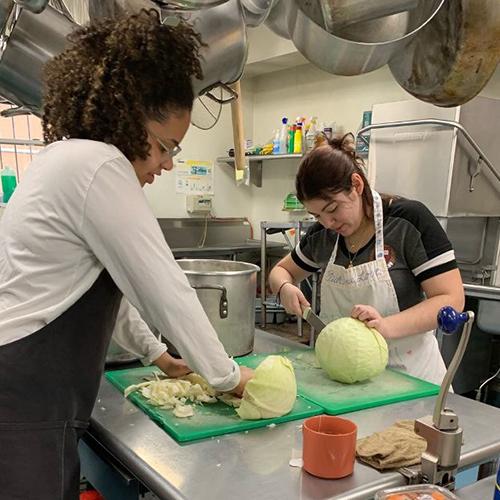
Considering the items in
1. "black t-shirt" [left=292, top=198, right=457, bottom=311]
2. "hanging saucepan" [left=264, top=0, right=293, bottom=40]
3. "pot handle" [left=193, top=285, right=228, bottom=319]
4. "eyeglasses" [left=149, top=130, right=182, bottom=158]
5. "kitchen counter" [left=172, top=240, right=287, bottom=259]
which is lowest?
"kitchen counter" [left=172, top=240, right=287, bottom=259]

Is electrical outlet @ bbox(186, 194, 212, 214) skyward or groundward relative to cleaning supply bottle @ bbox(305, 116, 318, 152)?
groundward

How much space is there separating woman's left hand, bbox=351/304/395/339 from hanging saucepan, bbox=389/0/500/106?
1.95 feet

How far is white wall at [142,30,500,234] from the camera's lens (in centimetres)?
405

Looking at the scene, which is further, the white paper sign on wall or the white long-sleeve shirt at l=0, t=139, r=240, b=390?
the white paper sign on wall

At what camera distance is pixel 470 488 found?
3.05 ft

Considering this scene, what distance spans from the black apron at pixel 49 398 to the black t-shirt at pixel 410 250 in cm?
89

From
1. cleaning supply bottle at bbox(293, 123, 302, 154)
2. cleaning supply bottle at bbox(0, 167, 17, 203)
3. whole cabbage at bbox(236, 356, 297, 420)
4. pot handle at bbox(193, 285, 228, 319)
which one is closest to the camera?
whole cabbage at bbox(236, 356, 297, 420)

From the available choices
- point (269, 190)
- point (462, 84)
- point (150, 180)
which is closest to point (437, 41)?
point (462, 84)

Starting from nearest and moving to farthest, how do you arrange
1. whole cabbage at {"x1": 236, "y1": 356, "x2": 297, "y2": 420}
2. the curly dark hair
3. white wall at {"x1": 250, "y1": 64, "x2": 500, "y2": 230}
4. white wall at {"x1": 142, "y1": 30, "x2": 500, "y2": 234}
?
the curly dark hair, whole cabbage at {"x1": 236, "y1": 356, "x2": 297, "y2": 420}, white wall at {"x1": 250, "y1": 64, "x2": 500, "y2": 230}, white wall at {"x1": 142, "y1": 30, "x2": 500, "y2": 234}

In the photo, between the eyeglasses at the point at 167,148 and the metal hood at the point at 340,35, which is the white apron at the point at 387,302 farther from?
the eyeglasses at the point at 167,148

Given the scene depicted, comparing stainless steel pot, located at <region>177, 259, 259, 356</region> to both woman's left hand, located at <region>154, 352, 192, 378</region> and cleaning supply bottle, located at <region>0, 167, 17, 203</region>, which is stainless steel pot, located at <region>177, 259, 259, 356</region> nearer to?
woman's left hand, located at <region>154, 352, 192, 378</region>

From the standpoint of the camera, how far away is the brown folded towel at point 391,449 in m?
0.90

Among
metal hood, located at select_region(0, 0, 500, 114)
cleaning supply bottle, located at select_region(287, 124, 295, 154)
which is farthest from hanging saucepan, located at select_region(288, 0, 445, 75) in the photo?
cleaning supply bottle, located at select_region(287, 124, 295, 154)

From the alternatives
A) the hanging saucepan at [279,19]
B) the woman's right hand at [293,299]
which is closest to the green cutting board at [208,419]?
the woman's right hand at [293,299]
